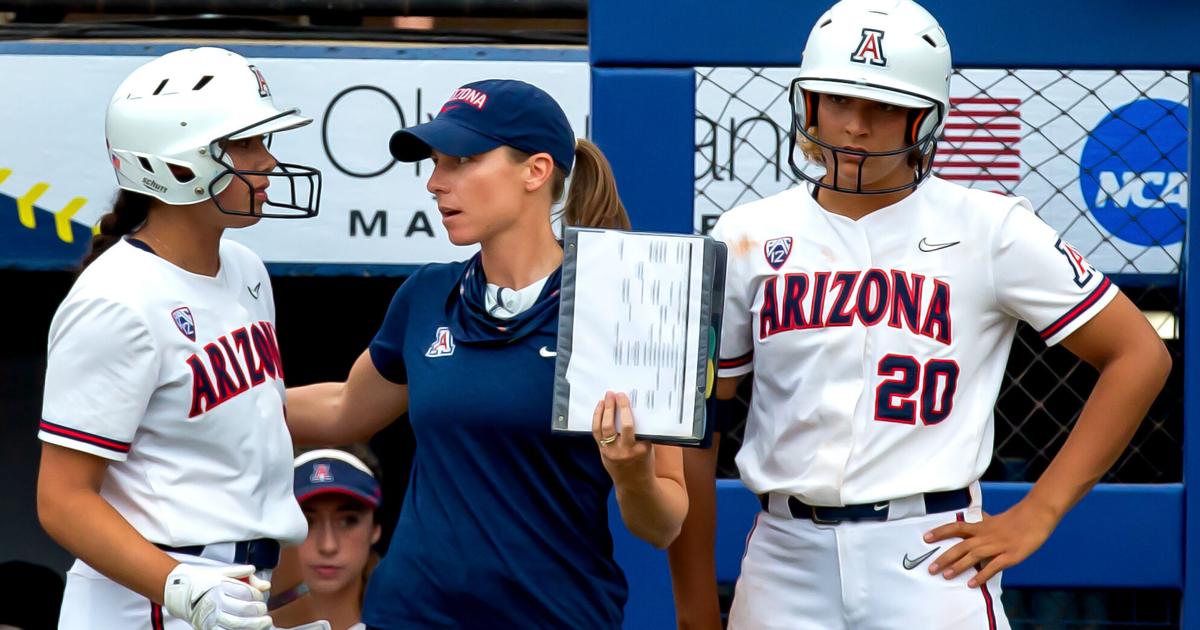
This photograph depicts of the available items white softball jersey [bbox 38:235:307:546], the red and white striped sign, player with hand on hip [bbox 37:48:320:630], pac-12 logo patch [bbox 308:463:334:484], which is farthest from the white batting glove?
the red and white striped sign

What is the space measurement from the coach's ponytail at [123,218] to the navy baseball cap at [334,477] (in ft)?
3.69

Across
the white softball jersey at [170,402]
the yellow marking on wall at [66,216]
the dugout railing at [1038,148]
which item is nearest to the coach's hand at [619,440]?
the white softball jersey at [170,402]

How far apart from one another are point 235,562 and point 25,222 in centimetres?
204

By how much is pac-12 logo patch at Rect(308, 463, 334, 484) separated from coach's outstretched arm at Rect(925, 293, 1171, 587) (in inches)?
67.4

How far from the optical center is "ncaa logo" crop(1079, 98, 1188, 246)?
3.64 m

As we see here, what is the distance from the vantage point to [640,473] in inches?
81.6

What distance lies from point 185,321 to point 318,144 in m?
1.77

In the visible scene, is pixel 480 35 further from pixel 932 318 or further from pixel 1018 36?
pixel 932 318

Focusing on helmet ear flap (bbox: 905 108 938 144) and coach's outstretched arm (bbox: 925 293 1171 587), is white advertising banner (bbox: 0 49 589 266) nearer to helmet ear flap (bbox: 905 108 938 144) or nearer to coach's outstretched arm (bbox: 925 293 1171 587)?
helmet ear flap (bbox: 905 108 938 144)

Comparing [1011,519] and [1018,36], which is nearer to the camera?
[1011,519]

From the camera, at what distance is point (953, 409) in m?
2.34

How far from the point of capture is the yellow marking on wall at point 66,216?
405 cm

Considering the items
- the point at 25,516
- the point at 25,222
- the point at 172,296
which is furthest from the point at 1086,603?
the point at 25,516

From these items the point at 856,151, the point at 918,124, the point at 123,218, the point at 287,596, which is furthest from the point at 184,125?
the point at 287,596
